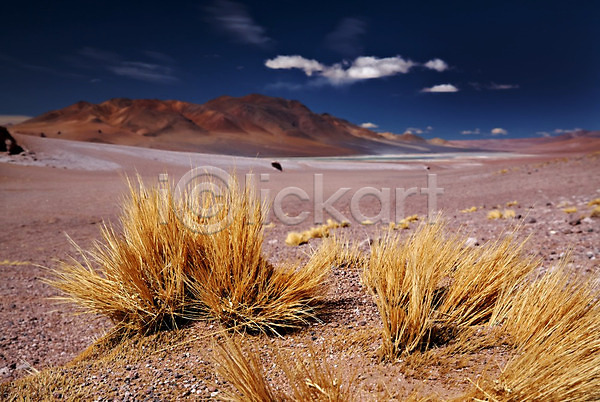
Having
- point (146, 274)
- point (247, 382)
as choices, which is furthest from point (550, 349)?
point (146, 274)

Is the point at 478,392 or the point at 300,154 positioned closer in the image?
the point at 478,392

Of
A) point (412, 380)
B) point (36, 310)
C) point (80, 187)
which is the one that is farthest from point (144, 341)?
point (80, 187)

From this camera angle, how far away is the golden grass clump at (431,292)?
192 centimetres

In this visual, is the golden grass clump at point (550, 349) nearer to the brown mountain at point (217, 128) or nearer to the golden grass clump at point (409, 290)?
the golden grass clump at point (409, 290)

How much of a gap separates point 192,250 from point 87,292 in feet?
2.37

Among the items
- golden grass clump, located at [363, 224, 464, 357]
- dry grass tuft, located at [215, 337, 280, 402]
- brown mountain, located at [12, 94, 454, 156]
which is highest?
brown mountain, located at [12, 94, 454, 156]

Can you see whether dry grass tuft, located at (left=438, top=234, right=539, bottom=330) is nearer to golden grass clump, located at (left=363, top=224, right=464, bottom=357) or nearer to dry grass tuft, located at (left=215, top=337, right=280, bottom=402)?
golden grass clump, located at (left=363, top=224, right=464, bottom=357)

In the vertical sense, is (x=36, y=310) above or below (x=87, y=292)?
below

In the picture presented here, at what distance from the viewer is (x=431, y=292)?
2.09m

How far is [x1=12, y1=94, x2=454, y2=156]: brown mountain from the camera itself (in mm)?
97863

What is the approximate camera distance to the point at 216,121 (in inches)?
4897

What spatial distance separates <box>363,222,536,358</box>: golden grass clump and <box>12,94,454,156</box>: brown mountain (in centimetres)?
9211

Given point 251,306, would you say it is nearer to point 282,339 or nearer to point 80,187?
point 282,339

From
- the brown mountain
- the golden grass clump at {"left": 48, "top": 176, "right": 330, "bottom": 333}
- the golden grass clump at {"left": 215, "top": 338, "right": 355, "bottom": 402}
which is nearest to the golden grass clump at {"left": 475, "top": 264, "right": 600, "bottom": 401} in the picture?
the golden grass clump at {"left": 215, "top": 338, "right": 355, "bottom": 402}
